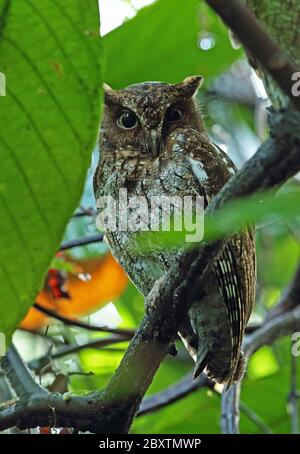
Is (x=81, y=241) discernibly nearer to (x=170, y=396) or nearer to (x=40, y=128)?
(x=170, y=396)

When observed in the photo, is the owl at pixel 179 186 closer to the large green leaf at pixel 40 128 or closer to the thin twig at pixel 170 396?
the thin twig at pixel 170 396

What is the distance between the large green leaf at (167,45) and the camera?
2471 mm

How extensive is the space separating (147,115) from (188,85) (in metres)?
0.19

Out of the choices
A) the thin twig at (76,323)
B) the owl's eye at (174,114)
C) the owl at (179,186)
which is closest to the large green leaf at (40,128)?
the owl at (179,186)

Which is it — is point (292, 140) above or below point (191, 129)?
below

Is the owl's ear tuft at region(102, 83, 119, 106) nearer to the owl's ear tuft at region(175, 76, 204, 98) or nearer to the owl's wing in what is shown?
the owl's ear tuft at region(175, 76, 204, 98)

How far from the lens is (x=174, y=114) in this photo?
260cm

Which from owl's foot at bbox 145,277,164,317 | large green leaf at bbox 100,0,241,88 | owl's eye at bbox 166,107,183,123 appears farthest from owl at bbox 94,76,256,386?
owl's foot at bbox 145,277,164,317

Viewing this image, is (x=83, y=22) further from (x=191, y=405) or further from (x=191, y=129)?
(x=191, y=405)

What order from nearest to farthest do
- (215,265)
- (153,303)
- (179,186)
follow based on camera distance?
1. (153,303)
2. (215,265)
3. (179,186)

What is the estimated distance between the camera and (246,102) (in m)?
3.90

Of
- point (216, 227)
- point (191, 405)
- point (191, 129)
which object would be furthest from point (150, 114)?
point (216, 227)

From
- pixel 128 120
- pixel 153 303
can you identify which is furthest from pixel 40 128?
pixel 128 120

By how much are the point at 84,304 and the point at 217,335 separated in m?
0.59
